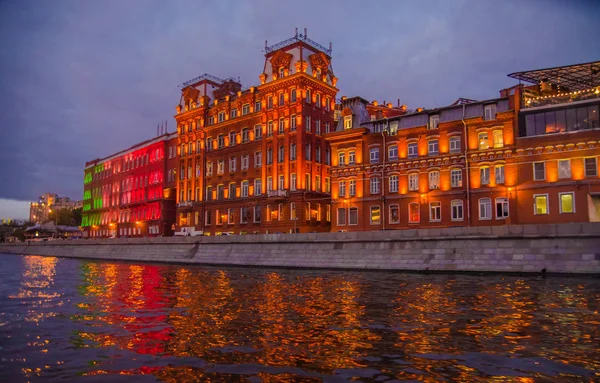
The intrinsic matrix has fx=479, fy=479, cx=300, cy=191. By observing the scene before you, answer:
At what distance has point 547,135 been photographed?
144ft

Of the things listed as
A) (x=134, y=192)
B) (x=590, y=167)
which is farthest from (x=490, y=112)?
(x=134, y=192)

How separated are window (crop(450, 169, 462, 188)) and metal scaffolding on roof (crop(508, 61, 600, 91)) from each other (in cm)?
1066

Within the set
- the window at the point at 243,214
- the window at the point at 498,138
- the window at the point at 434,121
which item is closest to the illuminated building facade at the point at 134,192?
the window at the point at 243,214

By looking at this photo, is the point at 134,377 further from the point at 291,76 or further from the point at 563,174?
the point at 291,76

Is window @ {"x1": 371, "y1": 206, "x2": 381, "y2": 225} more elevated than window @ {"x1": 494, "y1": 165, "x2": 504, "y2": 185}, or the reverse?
window @ {"x1": 494, "y1": 165, "x2": 504, "y2": 185}

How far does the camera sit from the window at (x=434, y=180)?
51.0 m

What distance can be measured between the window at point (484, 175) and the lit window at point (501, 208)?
6.97 feet

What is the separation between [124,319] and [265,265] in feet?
96.5

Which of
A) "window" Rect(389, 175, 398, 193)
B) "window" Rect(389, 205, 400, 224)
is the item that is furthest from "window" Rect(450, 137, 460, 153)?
→ "window" Rect(389, 205, 400, 224)

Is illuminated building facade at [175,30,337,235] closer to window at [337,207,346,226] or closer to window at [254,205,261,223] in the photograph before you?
window at [254,205,261,223]

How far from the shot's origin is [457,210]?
1951 inches

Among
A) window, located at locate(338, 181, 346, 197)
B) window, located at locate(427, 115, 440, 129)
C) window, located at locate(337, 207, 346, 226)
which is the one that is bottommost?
window, located at locate(337, 207, 346, 226)

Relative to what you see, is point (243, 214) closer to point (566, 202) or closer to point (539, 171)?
point (539, 171)

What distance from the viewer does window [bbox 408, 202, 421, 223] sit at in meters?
52.1
